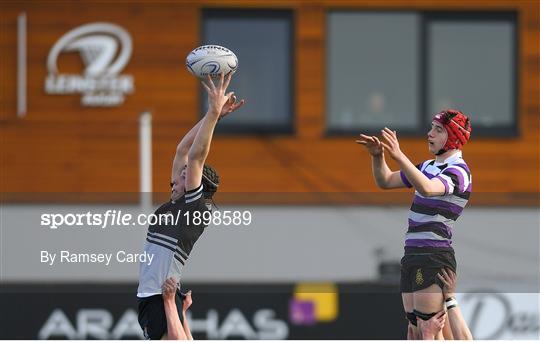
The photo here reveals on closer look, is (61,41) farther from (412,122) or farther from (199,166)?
(199,166)

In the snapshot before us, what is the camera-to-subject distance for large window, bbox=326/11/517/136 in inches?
502

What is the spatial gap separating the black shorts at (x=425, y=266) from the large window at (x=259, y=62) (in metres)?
5.31

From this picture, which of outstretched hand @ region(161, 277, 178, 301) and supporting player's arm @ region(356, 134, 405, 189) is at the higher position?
supporting player's arm @ region(356, 134, 405, 189)

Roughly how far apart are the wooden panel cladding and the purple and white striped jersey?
15.9 ft

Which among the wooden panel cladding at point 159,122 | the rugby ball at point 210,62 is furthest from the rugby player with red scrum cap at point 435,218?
the wooden panel cladding at point 159,122

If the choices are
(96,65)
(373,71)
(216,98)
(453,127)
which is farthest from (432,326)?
(96,65)

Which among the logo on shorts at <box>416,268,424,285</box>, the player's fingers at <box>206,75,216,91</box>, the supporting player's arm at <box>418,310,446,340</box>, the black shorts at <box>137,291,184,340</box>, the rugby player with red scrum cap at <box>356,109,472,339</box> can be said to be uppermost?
the player's fingers at <box>206,75,216,91</box>

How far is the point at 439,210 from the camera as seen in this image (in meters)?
7.51

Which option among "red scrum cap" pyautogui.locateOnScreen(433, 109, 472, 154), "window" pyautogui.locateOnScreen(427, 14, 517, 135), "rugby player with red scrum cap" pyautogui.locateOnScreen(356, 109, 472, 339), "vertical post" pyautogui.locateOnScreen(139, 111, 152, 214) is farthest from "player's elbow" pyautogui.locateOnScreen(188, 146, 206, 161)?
"window" pyautogui.locateOnScreen(427, 14, 517, 135)

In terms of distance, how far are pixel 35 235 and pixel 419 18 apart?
15.0ft

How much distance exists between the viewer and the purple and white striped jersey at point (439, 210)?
295 inches

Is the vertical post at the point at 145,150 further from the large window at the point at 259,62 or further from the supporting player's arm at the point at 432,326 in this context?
the supporting player's arm at the point at 432,326

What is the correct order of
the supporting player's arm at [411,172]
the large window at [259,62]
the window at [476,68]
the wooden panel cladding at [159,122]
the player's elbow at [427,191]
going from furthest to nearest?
the window at [476,68] → the large window at [259,62] → the wooden panel cladding at [159,122] → the player's elbow at [427,191] → the supporting player's arm at [411,172]

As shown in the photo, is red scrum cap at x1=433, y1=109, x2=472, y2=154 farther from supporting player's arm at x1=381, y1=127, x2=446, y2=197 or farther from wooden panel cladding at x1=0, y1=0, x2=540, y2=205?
wooden panel cladding at x1=0, y1=0, x2=540, y2=205
